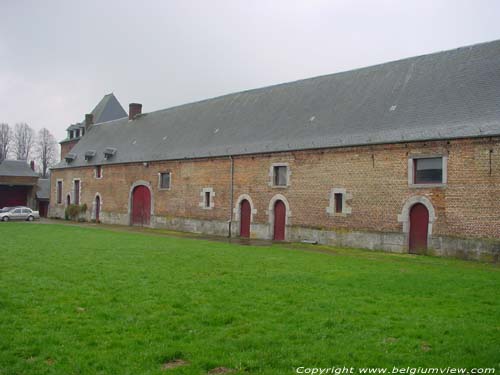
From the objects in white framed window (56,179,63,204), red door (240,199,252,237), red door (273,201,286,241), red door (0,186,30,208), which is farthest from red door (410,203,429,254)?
red door (0,186,30,208)

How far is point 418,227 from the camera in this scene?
1672 cm

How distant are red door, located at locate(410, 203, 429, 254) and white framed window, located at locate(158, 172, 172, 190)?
14449 mm

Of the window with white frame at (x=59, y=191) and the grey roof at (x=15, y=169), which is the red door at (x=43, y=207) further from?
the window with white frame at (x=59, y=191)

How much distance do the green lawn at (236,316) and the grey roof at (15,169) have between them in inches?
1272

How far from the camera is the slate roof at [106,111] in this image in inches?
1780

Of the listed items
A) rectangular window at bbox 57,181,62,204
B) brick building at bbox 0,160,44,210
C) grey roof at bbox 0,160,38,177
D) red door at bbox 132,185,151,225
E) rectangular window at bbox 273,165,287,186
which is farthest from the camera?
brick building at bbox 0,160,44,210

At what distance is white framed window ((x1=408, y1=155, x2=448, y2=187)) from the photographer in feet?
52.6

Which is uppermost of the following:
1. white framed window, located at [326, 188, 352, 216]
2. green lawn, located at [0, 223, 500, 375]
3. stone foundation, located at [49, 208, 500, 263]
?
white framed window, located at [326, 188, 352, 216]

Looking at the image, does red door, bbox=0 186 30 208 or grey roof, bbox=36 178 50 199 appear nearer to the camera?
red door, bbox=0 186 30 208

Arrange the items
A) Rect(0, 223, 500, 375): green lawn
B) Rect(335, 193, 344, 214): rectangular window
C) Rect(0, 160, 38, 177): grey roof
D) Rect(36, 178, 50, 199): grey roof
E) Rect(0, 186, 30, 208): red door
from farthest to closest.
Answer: Rect(36, 178, 50, 199): grey roof → Rect(0, 186, 30, 208): red door → Rect(0, 160, 38, 177): grey roof → Rect(335, 193, 344, 214): rectangular window → Rect(0, 223, 500, 375): green lawn

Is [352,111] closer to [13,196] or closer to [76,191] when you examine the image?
[76,191]

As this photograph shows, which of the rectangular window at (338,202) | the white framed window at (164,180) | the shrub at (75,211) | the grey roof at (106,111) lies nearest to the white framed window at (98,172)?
the shrub at (75,211)

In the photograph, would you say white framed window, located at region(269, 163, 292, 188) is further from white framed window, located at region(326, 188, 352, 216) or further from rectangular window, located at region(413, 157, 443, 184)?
rectangular window, located at region(413, 157, 443, 184)

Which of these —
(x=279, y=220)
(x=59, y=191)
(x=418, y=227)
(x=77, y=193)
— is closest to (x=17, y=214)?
(x=77, y=193)
